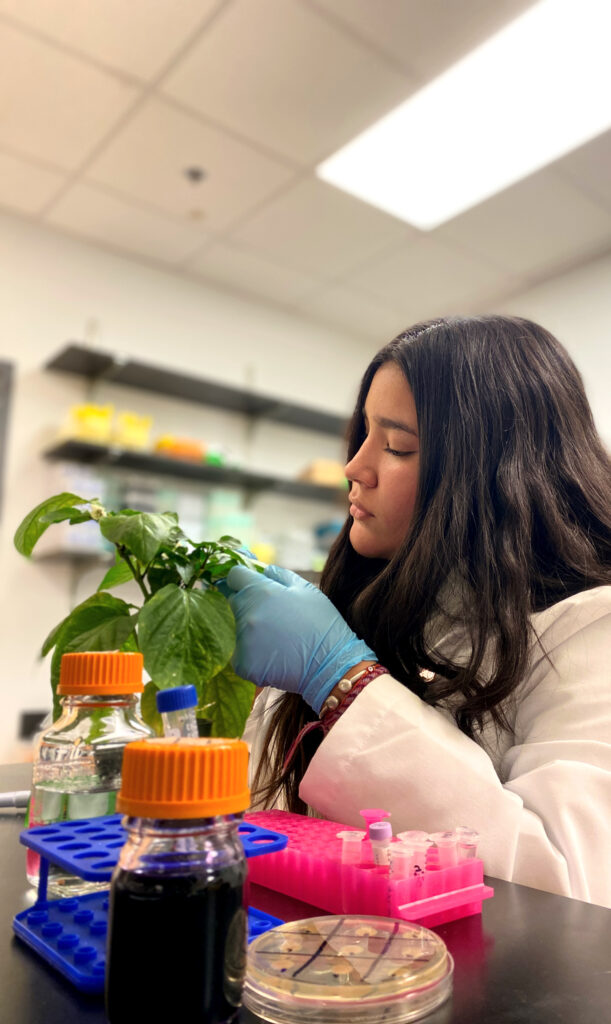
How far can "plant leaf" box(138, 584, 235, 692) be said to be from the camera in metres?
0.58

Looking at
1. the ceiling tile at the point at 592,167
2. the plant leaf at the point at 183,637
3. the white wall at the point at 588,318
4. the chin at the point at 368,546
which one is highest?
the ceiling tile at the point at 592,167

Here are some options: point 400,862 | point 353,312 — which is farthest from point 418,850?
point 353,312

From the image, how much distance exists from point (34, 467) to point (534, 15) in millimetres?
2345

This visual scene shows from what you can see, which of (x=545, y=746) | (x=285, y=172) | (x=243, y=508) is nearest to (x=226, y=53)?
(x=285, y=172)

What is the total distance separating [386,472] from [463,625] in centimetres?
25

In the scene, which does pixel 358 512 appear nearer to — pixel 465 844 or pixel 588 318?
pixel 465 844

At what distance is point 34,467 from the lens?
3.16 metres

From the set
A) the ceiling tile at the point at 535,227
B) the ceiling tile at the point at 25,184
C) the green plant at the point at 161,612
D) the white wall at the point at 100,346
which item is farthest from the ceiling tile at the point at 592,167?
the green plant at the point at 161,612

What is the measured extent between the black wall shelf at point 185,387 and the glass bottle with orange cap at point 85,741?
2.62 metres

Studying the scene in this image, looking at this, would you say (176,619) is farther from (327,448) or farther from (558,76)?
(327,448)

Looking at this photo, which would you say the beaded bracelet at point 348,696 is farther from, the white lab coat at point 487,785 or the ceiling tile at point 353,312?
the ceiling tile at point 353,312

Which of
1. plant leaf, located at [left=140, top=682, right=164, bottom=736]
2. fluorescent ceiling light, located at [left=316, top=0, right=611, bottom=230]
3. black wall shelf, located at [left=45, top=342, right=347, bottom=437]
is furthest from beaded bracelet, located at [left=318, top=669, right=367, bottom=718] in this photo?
black wall shelf, located at [left=45, top=342, right=347, bottom=437]

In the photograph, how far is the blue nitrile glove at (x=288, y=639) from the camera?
2.73ft

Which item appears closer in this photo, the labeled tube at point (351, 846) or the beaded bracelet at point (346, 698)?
the labeled tube at point (351, 846)
